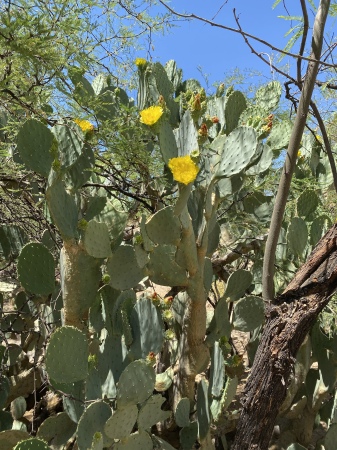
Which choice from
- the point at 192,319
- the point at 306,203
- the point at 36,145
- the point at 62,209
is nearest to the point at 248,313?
the point at 192,319

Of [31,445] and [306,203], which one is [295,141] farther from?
[31,445]

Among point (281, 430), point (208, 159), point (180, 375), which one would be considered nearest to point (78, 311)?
point (180, 375)

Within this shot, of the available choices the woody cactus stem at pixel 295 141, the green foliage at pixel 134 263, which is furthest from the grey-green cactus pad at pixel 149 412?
the woody cactus stem at pixel 295 141

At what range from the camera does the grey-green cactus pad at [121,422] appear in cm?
162

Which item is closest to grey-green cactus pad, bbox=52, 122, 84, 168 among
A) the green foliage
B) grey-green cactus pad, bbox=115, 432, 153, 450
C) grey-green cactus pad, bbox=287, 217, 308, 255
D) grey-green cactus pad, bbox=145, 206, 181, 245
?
the green foliage

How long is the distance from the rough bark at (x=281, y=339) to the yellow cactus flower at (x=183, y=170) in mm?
666

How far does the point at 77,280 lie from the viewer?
5.98 ft

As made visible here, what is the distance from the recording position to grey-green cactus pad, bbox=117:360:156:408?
5.34 ft

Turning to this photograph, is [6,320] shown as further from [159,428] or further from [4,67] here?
[4,67]

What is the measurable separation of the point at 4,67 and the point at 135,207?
0.96 m

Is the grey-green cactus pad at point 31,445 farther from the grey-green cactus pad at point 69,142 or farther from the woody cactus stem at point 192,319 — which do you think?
the grey-green cactus pad at point 69,142

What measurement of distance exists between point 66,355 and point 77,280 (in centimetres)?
28

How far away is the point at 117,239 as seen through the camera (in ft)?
6.15

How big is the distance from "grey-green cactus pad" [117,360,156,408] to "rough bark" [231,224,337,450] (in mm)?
516
